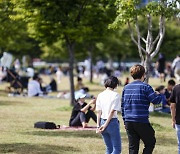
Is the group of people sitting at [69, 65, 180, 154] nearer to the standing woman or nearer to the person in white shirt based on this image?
the standing woman

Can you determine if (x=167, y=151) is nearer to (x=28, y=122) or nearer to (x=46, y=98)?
(x=28, y=122)

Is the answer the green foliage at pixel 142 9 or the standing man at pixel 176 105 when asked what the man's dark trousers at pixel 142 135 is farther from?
Result: the green foliage at pixel 142 9

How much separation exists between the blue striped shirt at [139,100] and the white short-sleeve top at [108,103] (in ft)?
0.76

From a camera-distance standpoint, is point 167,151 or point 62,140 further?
point 62,140

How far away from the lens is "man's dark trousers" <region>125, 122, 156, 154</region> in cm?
809

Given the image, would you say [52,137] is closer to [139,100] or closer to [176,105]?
[176,105]

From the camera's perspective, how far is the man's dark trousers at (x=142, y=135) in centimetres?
809

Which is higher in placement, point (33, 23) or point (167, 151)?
point (33, 23)

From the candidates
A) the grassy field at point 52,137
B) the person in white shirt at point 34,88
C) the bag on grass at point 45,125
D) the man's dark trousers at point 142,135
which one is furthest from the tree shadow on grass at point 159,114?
the man's dark trousers at point 142,135

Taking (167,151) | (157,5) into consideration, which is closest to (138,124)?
(167,151)

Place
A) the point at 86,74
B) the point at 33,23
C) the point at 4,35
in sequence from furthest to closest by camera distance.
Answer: the point at 86,74 → the point at 4,35 → the point at 33,23

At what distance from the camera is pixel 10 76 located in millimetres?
27656

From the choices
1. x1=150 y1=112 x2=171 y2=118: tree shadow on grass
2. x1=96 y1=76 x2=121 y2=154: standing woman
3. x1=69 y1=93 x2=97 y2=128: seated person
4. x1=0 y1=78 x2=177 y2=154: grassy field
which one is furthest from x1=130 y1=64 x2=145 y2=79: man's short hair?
x1=150 y1=112 x2=171 y2=118: tree shadow on grass

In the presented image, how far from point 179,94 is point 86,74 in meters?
43.6
